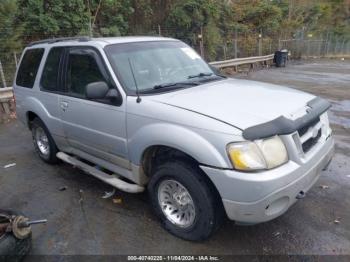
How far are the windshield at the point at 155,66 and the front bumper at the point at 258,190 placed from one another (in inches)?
53.3

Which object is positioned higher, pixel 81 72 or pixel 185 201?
pixel 81 72

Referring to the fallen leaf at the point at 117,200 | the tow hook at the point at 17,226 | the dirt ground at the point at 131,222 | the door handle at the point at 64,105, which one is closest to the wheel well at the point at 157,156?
the dirt ground at the point at 131,222

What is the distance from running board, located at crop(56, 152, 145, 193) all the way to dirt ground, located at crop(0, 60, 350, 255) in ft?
1.11

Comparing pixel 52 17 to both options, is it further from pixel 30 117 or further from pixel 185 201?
pixel 185 201

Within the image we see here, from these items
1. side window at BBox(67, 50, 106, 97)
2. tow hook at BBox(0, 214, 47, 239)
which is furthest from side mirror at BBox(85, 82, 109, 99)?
tow hook at BBox(0, 214, 47, 239)

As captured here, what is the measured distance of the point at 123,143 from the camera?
3777mm

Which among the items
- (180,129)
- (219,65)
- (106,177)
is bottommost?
(219,65)

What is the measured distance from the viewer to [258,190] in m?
2.81

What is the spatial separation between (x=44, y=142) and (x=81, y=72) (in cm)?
179

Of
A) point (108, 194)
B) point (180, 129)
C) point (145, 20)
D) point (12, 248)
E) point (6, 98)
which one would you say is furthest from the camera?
point (145, 20)

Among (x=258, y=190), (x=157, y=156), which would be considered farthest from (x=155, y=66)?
(x=258, y=190)

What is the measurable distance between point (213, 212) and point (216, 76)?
205cm

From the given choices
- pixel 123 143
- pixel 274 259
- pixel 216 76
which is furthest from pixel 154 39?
pixel 274 259

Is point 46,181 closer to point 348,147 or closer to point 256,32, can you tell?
point 348,147
